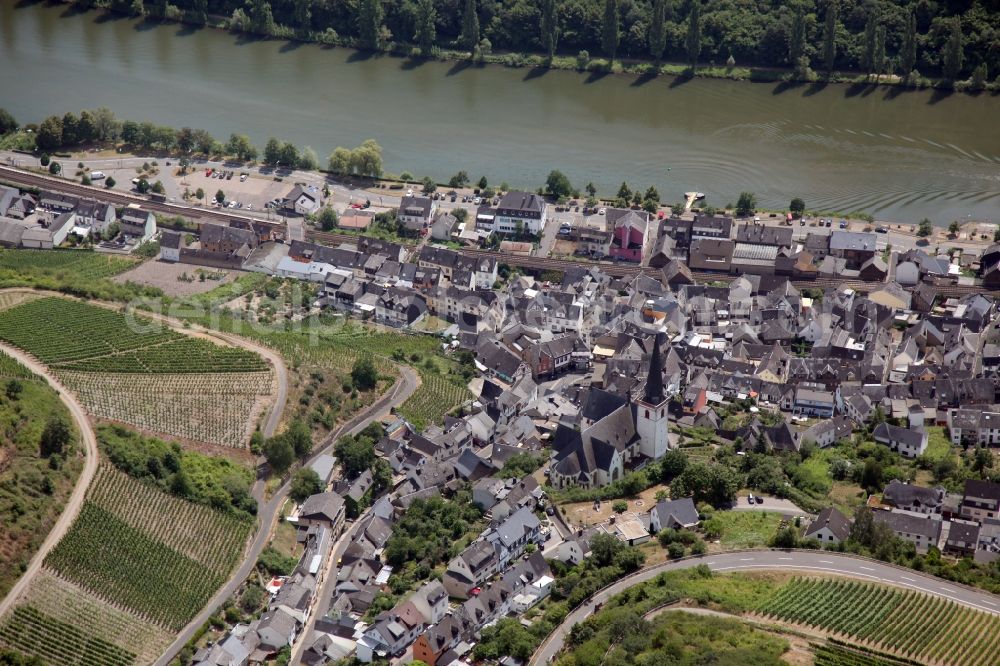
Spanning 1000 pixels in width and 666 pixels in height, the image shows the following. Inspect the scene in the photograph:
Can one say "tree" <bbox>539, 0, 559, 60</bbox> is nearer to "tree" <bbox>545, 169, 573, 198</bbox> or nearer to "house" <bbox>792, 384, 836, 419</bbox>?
"tree" <bbox>545, 169, 573, 198</bbox>

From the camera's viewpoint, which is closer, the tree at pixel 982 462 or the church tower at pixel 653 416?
the church tower at pixel 653 416

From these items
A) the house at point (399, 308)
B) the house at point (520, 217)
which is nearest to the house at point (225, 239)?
the house at point (399, 308)

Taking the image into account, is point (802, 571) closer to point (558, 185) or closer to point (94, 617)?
point (94, 617)

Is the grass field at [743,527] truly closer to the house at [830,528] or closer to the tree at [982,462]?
the house at [830,528]

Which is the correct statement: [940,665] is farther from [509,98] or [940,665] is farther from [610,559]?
[509,98]

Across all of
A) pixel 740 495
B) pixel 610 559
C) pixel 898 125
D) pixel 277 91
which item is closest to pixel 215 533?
pixel 610 559

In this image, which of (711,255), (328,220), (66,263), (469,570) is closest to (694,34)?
(711,255)

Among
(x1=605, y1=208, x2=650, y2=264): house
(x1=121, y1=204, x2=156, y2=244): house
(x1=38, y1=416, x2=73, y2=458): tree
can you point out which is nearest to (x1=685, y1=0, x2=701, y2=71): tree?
(x1=605, y1=208, x2=650, y2=264): house

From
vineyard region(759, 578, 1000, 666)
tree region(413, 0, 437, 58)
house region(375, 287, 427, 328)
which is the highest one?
tree region(413, 0, 437, 58)
